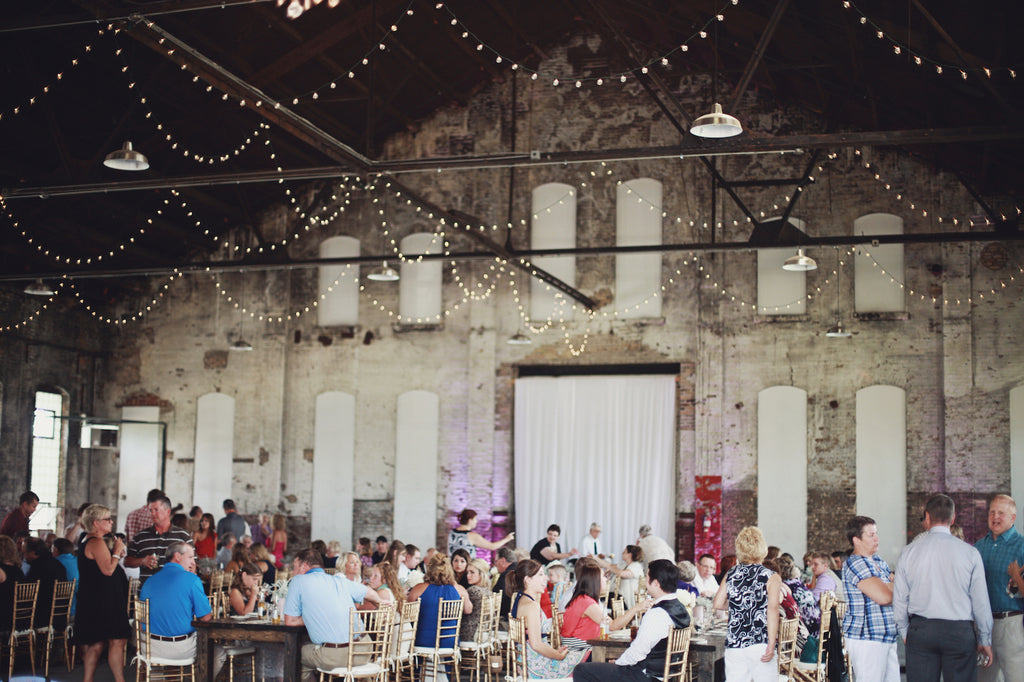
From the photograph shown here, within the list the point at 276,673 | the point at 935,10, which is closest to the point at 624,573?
the point at 276,673

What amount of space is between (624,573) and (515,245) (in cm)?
669

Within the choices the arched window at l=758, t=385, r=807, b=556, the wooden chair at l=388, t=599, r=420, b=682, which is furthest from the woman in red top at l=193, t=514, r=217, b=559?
the arched window at l=758, t=385, r=807, b=556

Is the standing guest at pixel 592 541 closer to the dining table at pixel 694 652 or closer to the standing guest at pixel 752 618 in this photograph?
the dining table at pixel 694 652

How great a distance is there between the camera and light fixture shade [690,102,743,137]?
26.7ft

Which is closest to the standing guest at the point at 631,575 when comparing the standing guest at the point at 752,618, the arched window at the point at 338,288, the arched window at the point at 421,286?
the standing guest at the point at 752,618

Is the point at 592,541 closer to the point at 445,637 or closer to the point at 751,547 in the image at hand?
the point at 445,637

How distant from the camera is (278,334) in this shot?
17.1 metres

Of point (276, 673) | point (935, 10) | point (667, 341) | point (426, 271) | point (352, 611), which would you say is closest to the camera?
point (352, 611)

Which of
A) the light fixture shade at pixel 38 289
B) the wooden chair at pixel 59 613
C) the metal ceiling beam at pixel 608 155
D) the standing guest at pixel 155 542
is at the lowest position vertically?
the wooden chair at pixel 59 613

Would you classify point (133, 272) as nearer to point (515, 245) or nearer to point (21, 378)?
point (21, 378)

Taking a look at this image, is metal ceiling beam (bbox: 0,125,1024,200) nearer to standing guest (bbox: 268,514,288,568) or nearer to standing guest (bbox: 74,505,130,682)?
standing guest (bbox: 74,505,130,682)

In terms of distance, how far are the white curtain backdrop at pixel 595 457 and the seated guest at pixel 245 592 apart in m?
7.77

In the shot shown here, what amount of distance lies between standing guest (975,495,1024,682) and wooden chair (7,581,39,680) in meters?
7.53

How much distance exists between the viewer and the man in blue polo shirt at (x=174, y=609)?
7.65 m
